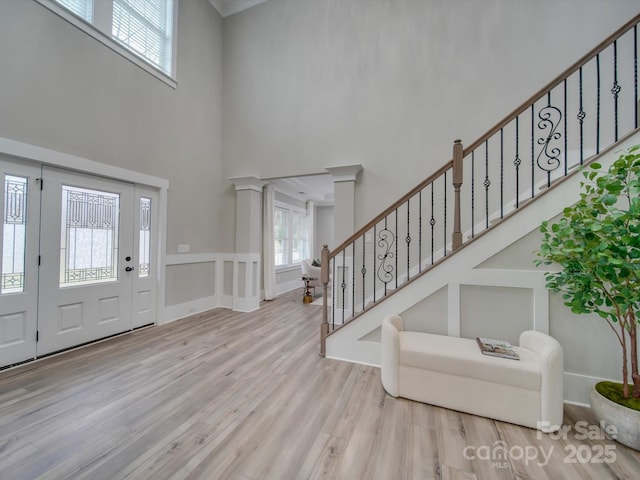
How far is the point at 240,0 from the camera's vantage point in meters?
5.04

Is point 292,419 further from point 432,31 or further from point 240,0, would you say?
point 240,0

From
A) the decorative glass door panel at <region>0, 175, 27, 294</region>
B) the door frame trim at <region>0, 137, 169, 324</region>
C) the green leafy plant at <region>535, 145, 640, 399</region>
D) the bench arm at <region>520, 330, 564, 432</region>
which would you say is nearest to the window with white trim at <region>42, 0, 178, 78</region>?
the door frame trim at <region>0, 137, 169, 324</region>

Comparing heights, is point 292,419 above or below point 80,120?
below

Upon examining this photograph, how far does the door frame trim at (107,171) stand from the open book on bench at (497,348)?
423 centimetres

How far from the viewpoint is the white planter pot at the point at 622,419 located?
1.59 m

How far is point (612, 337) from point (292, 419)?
2538 millimetres

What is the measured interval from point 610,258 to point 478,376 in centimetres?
111

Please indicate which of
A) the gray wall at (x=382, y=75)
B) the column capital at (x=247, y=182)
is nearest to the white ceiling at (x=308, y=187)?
the column capital at (x=247, y=182)

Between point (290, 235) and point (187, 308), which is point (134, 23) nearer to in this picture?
point (187, 308)

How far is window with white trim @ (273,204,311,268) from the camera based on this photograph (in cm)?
707

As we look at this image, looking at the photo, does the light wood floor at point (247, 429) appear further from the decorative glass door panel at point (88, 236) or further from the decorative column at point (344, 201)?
the decorative column at point (344, 201)

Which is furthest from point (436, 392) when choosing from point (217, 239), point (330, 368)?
point (217, 239)

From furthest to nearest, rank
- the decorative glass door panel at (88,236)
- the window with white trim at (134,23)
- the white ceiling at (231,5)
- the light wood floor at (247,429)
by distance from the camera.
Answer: the white ceiling at (231,5) < the window with white trim at (134,23) < the decorative glass door panel at (88,236) < the light wood floor at (247,429)

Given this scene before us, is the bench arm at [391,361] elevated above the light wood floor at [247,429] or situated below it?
above
